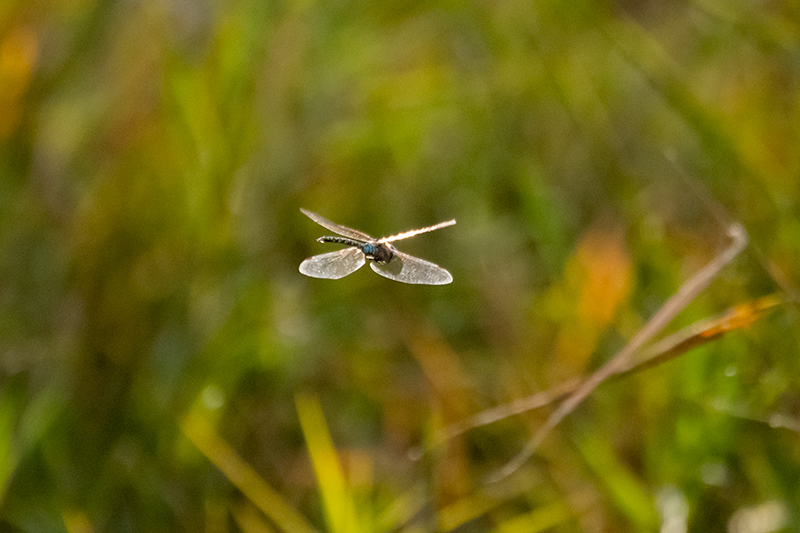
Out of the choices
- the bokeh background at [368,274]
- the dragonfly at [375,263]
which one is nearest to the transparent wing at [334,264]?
the dragonfly at [375,263]

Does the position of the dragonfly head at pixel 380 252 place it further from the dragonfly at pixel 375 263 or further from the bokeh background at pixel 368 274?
the bokeh background at pixel 368 274

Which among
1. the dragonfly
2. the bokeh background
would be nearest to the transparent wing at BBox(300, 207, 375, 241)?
the dragonfly

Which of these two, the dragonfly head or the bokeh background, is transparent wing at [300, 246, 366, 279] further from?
the bokeh background

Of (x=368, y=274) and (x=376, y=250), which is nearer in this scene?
(x=376, y=250)

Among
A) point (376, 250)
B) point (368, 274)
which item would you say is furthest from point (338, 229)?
point (368, 274)

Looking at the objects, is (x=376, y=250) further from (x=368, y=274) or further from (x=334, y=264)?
(x=368, y=274)
